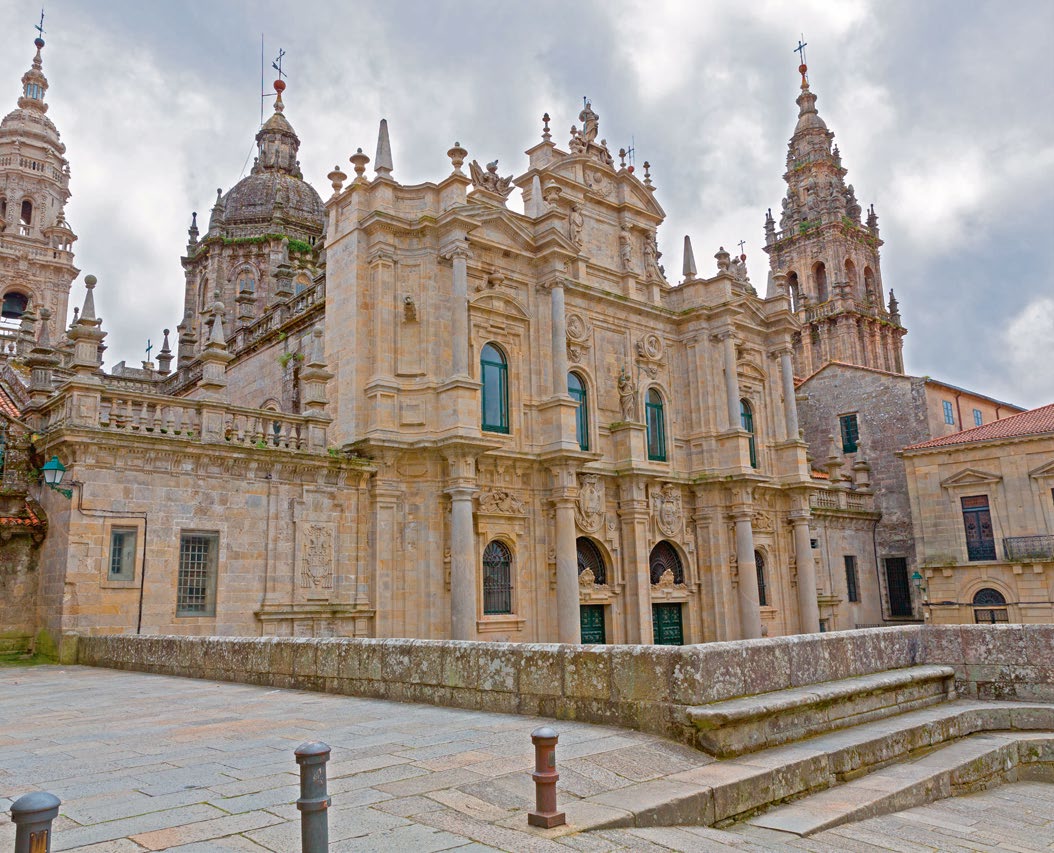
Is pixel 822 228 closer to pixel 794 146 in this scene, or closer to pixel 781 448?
pixel 794 146

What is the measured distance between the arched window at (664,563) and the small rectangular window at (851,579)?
1031 centimetres

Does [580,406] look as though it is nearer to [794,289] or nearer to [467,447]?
[467,447]

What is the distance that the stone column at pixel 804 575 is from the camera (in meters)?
27.6

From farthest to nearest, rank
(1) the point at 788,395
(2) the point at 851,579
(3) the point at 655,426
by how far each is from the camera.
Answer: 1. (2) the point at 851,579
2. (1) the point at 788,395
3. (3) the point at 655,426

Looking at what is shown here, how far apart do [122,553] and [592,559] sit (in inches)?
499

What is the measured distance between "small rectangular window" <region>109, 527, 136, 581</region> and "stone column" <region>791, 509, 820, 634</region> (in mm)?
20799

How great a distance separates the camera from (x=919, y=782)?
22.4 feet

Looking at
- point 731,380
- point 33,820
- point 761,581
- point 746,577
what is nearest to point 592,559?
point 746,577

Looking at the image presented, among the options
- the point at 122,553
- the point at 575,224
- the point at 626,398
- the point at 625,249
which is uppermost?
the point at 575,224

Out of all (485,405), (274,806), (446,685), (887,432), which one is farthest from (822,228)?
(274,806)

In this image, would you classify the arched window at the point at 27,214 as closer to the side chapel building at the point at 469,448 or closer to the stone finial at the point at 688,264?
the side chapel building at the point at 469,448

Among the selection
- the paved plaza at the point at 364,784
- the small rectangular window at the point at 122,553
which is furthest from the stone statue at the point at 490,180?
the paved plaza at the point at 364,784

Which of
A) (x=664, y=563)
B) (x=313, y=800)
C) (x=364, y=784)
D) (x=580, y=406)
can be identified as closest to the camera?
(x=313, y=800)

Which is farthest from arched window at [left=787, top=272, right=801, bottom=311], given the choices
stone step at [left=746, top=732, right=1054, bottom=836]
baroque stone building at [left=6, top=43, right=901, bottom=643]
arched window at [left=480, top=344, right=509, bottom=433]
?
stone step at [left=746, top=732, right=1054, bottom=836]
